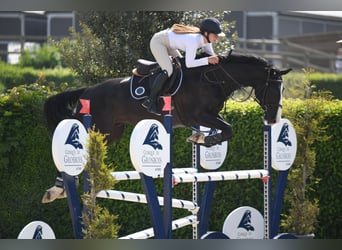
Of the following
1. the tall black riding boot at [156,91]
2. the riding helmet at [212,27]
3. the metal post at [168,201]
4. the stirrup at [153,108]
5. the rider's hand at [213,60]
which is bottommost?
the metal post at [168,201]

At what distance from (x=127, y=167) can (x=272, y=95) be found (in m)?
1.55

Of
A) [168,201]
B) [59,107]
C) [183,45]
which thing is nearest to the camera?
[168,201]

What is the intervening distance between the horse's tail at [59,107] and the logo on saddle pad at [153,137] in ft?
4.80

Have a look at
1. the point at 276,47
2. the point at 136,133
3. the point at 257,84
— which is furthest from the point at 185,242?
the point at 276,47

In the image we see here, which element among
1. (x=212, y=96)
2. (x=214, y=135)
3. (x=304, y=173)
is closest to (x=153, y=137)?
(x=214, y=135)

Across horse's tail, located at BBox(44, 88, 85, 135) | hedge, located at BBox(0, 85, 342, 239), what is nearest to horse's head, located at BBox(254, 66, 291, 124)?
hedge, located at BBox(0, 85, 342, 239)

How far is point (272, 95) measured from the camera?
6898 millimetres

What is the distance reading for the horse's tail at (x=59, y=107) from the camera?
717 cm

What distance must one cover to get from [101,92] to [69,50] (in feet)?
8.26

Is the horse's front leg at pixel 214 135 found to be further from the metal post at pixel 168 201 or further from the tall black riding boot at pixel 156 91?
the metal post at pixel 168 201

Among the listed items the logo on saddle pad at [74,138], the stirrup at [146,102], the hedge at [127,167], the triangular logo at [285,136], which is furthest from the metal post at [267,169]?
the logo on saddle pad at [74,138]

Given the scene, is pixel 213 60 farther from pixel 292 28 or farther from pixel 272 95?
pixel 292 28

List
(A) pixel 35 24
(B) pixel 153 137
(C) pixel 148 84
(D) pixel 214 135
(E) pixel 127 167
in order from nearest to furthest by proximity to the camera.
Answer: (B) pixel 153 137 < (D) pixel 214 135 < (C) pixel 148 84 < (E) pixel 127 167 < (A) pixel 35 24

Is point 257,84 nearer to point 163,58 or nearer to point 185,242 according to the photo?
point 163,58
